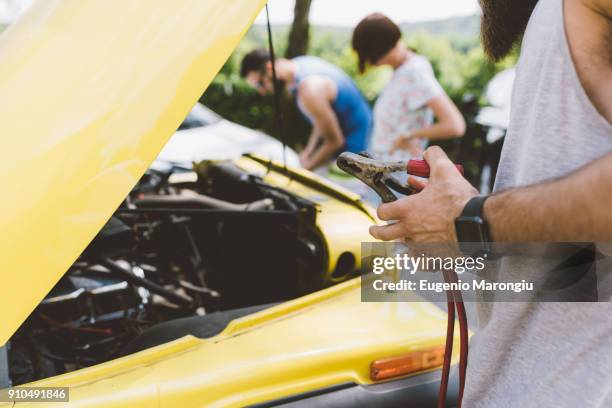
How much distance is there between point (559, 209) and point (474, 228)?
127mm

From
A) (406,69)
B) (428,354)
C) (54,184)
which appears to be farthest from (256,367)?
(406,69)

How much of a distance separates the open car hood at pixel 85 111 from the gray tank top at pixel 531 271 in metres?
0.59

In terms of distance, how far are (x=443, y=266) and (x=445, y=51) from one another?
10.3m

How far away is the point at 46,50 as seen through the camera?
1242 mm

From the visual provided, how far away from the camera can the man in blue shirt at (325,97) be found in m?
3.79

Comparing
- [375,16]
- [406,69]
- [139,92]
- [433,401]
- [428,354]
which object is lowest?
[433,401]

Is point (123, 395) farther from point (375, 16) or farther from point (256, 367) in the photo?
point (375, 16)

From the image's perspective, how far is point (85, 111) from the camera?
→ 3.81 ft

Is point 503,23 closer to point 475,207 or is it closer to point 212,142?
point 475,207

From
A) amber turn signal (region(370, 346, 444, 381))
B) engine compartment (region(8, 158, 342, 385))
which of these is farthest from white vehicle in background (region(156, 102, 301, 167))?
amber turn signal (region(370, 346, 444, 381))

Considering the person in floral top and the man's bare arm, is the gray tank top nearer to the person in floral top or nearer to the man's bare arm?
the man's bare arm

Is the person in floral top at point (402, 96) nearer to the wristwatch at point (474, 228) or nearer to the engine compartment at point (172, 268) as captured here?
the engine compartment at point (172, 268)

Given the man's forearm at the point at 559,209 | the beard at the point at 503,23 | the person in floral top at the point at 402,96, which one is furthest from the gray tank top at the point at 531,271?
the person in floral top at the point at 402,96

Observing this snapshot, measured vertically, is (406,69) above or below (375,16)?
below
